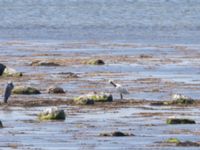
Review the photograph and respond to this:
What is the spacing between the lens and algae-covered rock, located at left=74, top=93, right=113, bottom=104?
31953 millimetres

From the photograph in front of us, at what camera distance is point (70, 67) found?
43531mm

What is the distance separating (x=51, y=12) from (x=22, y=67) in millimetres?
47915

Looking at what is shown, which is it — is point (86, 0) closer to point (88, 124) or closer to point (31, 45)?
point (31, 45)

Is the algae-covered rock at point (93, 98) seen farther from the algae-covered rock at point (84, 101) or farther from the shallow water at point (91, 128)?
the shallow water at point (91, 128)

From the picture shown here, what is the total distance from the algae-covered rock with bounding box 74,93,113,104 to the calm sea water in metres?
24.7

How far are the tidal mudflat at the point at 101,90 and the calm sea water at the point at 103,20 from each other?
21.9 ft

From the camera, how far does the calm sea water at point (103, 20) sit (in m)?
62.4

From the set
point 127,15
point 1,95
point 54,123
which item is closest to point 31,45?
point 1,95

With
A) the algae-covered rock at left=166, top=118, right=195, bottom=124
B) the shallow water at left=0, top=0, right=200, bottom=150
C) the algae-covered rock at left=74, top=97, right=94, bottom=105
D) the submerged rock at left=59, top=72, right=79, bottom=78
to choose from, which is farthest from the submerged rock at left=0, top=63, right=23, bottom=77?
the algae-covered rock at left=166, top=118, right=195, bottom=124

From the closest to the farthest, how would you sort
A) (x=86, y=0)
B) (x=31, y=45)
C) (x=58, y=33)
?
(x=31, y=45) < (x=58, y=33) < (x=86, y=0)

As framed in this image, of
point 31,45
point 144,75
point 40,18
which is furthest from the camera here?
point 40,18

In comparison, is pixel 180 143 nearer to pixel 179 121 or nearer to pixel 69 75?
pixel 179 121

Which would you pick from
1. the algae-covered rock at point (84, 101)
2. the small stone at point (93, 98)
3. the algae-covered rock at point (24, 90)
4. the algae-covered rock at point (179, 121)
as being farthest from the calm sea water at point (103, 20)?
the algae-covered rock at point (179, 121)

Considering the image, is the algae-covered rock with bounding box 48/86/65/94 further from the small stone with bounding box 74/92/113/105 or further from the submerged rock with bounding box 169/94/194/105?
the submerged rock with bounding box 169/94/194/105
